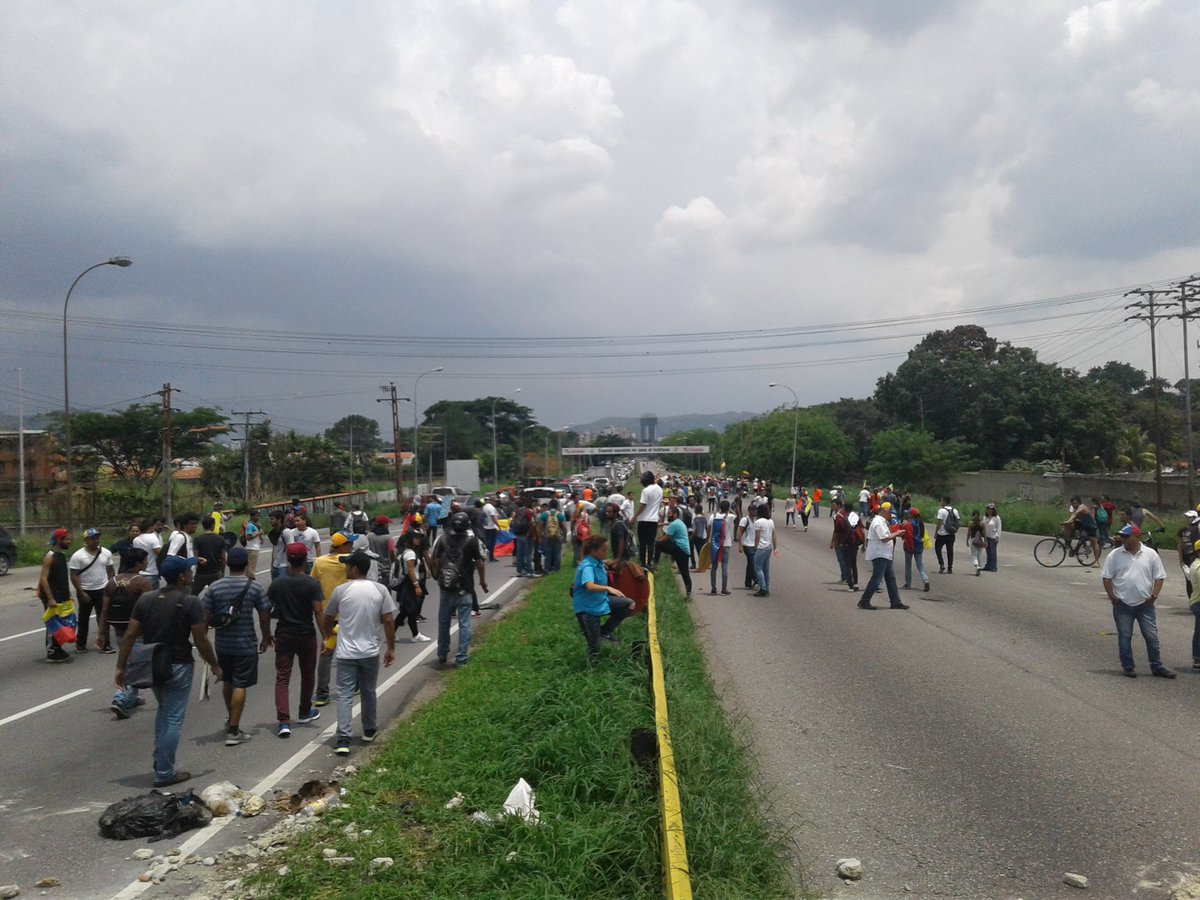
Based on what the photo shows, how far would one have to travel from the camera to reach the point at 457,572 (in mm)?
10953

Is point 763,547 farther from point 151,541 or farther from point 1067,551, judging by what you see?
point 1067,551

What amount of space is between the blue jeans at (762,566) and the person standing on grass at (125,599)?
34.9 feet

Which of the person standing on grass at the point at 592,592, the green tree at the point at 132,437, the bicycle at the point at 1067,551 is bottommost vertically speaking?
the bicycle at the point at 1067,551

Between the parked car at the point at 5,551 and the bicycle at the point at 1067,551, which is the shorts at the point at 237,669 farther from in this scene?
the parked car at the point at 5,551

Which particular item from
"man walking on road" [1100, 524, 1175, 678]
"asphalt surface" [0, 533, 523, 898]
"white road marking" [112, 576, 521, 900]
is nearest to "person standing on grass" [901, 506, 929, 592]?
"man walking on road" [1100, 524, 1175, 678]

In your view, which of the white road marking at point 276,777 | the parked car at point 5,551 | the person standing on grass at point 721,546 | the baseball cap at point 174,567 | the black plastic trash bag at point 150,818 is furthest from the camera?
the parked car at point 5,551

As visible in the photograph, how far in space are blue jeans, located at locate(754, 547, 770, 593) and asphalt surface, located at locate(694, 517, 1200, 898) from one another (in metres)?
2.56

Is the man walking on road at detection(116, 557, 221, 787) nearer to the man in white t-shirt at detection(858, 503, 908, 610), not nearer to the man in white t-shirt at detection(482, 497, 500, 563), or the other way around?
the man in white t-shirt at detection(858, 503, 908, 610)

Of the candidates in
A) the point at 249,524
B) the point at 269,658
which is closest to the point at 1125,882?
the point at 269,658

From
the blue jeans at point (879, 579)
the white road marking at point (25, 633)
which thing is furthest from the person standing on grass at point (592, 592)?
the white road marking at point (25, 633)

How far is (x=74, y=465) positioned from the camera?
167 ft

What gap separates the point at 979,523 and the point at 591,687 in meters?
15.5

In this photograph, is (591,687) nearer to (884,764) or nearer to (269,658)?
(884,764)

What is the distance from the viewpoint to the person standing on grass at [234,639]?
819cm
